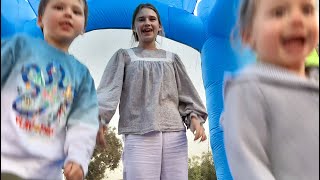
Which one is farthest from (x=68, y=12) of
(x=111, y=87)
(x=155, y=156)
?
(x=155, y=156)

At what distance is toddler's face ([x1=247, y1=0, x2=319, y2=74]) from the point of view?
87cm

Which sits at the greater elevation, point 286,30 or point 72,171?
point 286,30

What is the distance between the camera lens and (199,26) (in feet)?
8.09

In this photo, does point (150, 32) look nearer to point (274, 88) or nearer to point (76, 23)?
point (76, 23)

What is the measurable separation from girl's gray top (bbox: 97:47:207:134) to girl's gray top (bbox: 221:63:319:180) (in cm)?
85

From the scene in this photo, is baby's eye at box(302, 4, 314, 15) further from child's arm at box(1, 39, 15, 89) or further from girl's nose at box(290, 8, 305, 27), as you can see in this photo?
child's arm at box(1, 39, 15, 89)

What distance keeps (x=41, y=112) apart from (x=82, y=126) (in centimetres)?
12

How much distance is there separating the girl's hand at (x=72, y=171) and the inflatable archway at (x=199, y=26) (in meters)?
0.35

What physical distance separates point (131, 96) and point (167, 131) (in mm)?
177

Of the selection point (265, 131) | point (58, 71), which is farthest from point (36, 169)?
point (265, 131)

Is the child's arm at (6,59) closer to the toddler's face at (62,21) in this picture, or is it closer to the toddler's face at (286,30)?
the toddler's face at (62,21)

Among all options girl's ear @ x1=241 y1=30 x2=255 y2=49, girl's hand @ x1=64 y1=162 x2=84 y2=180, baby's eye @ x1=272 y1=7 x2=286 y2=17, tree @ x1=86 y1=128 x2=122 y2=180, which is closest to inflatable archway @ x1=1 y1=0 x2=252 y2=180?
girl's ear @ x1=241 y1=30 x2=255 y2=49

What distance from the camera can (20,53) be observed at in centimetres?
104

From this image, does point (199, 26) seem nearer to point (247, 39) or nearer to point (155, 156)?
point (155, 156)
